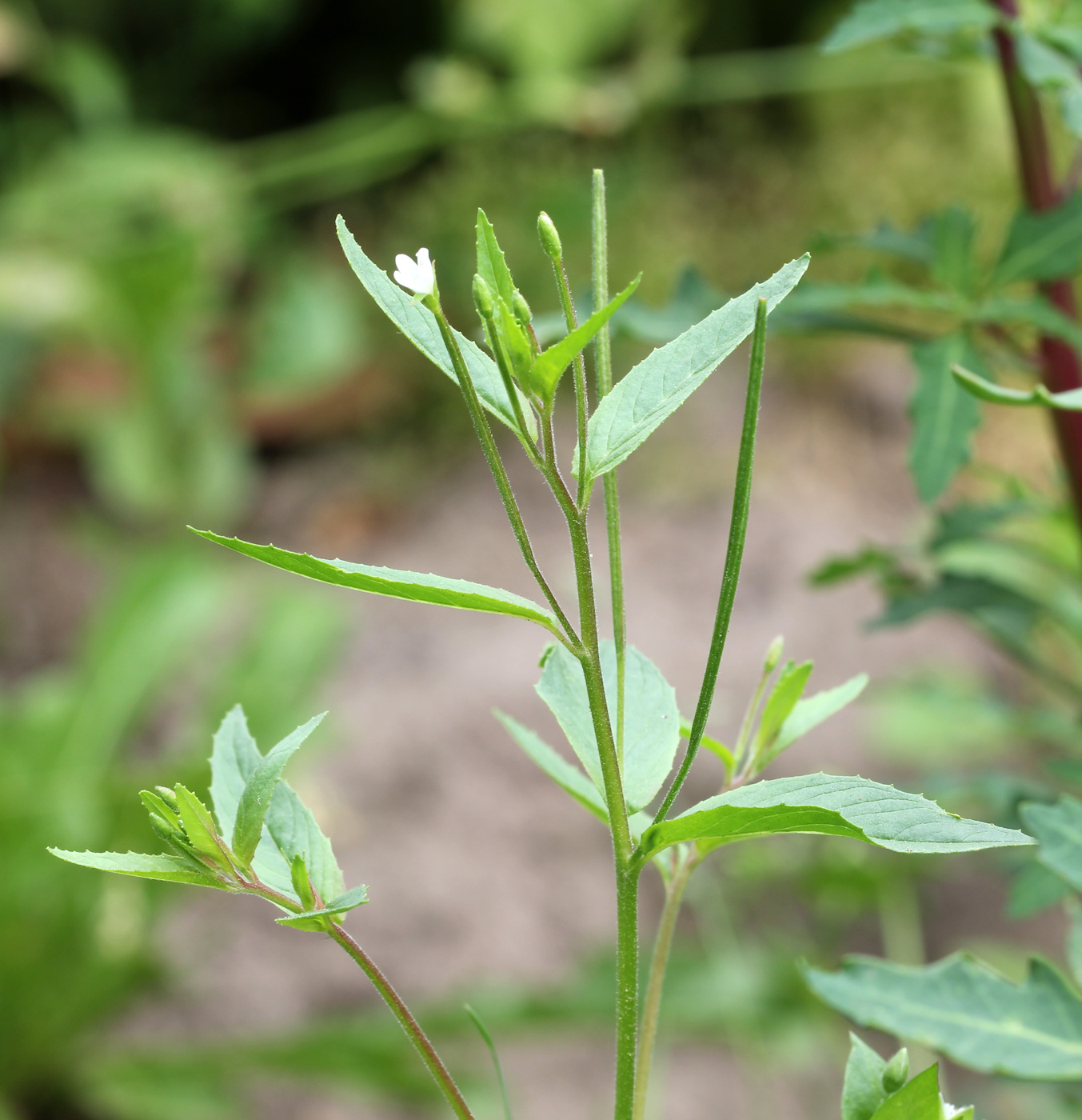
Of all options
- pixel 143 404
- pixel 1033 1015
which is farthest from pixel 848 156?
pixel 1033 1015

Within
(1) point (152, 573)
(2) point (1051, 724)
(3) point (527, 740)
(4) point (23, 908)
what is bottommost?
(4) point (23, 908)

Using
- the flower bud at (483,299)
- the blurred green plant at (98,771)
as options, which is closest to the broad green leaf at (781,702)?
the flower bud at (483,299)

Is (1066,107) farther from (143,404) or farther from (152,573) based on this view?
(143,404)

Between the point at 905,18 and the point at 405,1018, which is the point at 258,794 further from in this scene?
the point at 905,18

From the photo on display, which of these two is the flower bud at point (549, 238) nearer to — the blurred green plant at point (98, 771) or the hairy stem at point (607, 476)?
the hairy stem at point (607, 476)

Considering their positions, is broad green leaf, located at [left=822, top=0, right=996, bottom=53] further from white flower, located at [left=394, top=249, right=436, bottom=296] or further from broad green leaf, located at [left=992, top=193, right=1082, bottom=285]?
white flower, located at [left=394, top=249, right=436, bottom=296]

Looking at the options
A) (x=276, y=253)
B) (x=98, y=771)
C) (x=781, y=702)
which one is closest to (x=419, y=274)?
(x=781, y=702)
